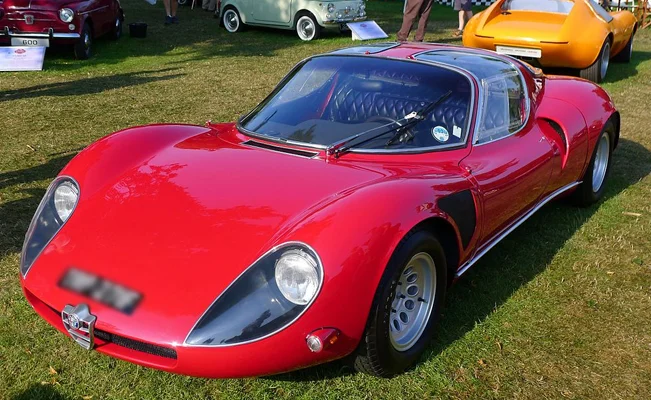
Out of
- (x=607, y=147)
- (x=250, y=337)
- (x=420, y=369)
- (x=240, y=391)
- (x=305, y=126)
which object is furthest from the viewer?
(x=607, y=147)

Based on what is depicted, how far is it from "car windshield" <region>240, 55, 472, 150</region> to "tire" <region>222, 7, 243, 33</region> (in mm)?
10598

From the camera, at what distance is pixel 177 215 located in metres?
2.69

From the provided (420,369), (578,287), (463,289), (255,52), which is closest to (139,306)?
(420,369)

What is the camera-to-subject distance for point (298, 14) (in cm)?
1323

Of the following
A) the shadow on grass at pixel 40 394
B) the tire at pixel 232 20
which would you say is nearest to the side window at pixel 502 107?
the shadow on grass at pixel 40 394

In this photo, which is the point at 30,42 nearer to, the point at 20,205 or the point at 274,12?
the point at 274,12

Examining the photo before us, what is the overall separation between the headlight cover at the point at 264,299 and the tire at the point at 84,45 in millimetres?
9065

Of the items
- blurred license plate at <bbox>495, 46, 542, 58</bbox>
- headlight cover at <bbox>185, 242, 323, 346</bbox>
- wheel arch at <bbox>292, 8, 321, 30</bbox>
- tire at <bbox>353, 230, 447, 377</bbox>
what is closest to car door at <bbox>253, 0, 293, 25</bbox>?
wheel arch at <bbox>292, 8, 321, 30</bbox>

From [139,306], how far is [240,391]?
1.94 ft

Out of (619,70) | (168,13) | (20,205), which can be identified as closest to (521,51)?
(619,70)

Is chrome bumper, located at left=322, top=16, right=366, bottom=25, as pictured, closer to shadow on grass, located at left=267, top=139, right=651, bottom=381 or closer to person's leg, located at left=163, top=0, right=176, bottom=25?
person's leg, located at left=163, top=0, right=176, bottom=25

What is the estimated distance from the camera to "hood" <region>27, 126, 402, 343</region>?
235 centimetres

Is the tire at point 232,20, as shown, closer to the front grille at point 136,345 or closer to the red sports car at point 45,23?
the red sports car at point 45,23

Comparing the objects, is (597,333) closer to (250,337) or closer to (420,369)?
(420,369)
